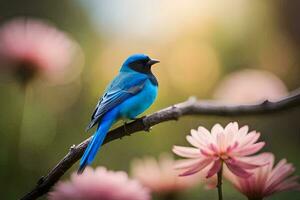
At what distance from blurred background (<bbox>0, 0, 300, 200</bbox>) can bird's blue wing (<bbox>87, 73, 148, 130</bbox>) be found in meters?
0.07

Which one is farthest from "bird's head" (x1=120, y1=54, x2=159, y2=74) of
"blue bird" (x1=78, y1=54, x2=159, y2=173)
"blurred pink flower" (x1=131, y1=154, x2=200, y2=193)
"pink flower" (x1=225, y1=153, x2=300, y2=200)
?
"pink flower" (x1=225, y1=153, x2=300, y2=200)

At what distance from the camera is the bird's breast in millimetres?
771

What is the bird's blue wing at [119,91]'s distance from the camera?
0.70 meters

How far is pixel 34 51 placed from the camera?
A: 810 millimetres

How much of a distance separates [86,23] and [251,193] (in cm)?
88

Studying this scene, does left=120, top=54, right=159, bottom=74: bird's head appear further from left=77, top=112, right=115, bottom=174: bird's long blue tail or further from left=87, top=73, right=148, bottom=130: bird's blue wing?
left=77, top=112, right=115, bottom=174: bird's long blue tail

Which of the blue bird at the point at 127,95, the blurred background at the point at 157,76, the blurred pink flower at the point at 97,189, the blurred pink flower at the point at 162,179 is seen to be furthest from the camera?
the blurred background at the point at 157,76

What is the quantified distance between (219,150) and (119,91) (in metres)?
0.41

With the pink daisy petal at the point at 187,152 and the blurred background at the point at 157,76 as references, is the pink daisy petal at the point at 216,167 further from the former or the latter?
the blurred background at the point at 157,76

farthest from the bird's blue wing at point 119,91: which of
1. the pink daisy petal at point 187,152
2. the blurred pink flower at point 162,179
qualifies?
the pink daisy petal at point 187,152

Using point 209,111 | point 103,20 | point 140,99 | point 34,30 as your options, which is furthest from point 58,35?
point 209,111

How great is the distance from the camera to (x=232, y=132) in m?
0.40

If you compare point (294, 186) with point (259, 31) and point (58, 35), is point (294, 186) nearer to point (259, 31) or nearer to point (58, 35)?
point (58, 35)

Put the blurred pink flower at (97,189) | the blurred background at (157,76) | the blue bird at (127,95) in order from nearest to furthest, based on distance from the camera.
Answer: the blurred pink flower at (97,189) → the blue bird at (127,95) → the blurred background at (157,76)
